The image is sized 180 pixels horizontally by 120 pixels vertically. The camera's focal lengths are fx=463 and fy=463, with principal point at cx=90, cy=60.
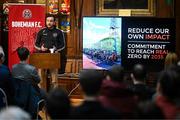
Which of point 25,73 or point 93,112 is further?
point 25,73

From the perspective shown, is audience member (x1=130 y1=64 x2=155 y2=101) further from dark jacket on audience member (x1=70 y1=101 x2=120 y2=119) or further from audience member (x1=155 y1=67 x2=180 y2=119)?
dark jacket on audience member (x1=70 y1=101 x2=120 y2=119)

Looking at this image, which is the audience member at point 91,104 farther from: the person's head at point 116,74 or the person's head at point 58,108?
the person's head at point 116,74

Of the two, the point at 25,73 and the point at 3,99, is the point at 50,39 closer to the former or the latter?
the point at 25,73

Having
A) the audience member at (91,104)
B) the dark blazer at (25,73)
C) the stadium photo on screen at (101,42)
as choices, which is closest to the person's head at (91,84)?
the audience member at (91,104)

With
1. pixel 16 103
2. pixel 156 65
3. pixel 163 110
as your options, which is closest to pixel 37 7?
pixel 156 65

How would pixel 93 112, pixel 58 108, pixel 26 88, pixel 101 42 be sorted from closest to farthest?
1. pixel 93 112
2. pixel 58 108
3. pixel 26 88
4. pixel 101 42

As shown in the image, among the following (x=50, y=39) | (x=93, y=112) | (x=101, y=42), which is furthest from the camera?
(x=50, y=39)

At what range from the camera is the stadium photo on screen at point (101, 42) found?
8.74 metres

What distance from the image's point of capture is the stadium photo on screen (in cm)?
874

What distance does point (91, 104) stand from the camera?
2.74 meters

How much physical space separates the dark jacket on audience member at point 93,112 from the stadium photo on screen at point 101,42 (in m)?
5.97

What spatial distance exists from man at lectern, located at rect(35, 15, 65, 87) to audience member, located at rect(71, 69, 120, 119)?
621cm

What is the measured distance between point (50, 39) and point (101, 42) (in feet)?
3.48

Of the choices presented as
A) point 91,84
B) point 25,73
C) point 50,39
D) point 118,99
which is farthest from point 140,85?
point 50,39
